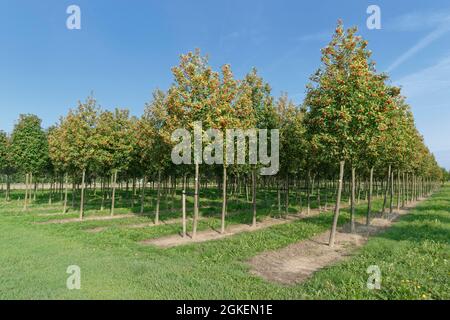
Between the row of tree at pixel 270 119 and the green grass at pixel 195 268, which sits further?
the row of tree at pixel 270 119

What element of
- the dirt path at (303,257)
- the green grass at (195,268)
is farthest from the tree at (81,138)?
the dirt path at (303,257)

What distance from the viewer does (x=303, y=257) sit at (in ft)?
45.1

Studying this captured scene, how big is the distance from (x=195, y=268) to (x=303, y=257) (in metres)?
5.24

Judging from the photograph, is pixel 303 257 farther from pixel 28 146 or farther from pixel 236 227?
pixel 28 146

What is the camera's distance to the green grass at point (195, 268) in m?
8.50

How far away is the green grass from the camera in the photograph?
27.9ft

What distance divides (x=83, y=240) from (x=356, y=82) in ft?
53.3

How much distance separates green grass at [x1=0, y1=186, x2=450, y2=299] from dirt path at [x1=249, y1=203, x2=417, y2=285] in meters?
0.58

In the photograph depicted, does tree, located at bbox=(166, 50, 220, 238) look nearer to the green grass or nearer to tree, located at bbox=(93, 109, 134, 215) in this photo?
the green grass

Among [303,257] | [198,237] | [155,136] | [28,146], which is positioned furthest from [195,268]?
[28,146]

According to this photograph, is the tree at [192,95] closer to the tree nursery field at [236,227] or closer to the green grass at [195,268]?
the tree nursery field at [236,227]

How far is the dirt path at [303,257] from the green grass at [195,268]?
1.89ft

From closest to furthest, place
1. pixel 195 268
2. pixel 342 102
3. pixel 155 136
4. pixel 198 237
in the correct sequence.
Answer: pixel 195 268
pixel 342 102
pixel 198 237
pixel 155 136
